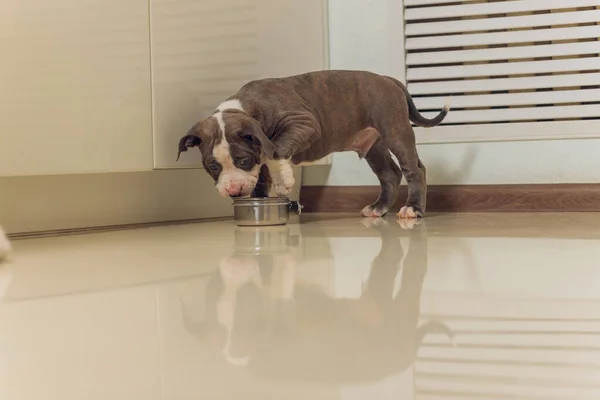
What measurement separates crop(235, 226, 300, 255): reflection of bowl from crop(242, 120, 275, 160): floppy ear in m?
0.18

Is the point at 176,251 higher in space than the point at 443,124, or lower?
lower

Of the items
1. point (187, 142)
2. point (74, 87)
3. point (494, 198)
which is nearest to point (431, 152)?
point (494, 198)

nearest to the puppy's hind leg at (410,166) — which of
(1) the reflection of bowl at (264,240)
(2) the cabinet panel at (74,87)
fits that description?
(1) the reflection of bowl at (264,240)

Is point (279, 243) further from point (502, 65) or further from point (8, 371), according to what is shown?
point (502, 65)

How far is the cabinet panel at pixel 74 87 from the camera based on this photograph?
148 centimetres

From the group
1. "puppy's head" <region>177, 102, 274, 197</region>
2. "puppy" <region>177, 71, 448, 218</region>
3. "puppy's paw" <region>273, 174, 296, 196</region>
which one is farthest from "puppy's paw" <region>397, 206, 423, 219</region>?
"puppy's head" <region>177, 102, 274, 197</region>

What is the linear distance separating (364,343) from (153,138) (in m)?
1.32

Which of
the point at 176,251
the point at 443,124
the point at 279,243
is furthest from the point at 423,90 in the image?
the point at 176,251

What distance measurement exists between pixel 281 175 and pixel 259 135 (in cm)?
16

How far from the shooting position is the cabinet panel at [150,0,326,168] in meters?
1.82

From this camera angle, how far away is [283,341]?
590mm

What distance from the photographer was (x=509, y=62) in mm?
2338

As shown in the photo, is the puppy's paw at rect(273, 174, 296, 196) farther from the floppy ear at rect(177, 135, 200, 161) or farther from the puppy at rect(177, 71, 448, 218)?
the floppy ear at rect(177, 135, 200, 161)

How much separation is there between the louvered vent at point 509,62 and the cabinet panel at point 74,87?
1.01 metres
